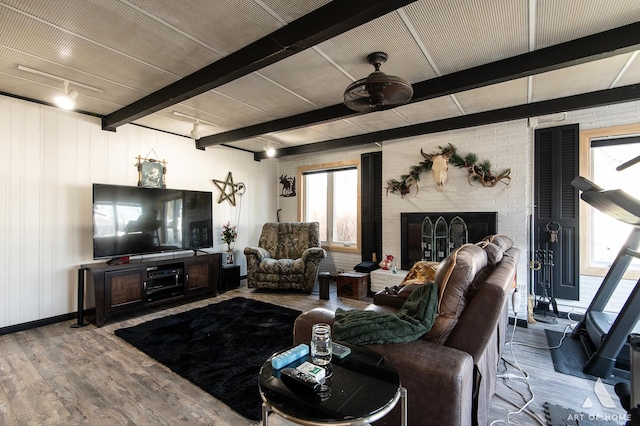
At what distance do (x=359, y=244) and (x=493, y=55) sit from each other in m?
3.62

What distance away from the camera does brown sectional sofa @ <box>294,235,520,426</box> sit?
129 centimetres

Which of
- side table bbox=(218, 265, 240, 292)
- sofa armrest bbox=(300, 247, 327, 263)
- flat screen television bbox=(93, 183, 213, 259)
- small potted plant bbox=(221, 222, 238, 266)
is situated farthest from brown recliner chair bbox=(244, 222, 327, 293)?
flat screen television bbox=(93, 183, 213, 259)

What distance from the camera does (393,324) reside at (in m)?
1.54

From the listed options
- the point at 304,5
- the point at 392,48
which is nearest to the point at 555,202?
the point at 392,48

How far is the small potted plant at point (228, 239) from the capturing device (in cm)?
522

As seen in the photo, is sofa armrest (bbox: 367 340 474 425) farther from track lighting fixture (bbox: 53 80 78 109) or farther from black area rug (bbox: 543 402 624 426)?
track lighting fixture (bbox: 53 80 78 109)

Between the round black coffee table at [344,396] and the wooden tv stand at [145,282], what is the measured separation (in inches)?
120

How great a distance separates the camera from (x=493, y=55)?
91.9 inches

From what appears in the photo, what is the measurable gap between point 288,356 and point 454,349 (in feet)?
2.56

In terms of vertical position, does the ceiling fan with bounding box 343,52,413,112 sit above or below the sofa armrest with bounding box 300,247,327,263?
above

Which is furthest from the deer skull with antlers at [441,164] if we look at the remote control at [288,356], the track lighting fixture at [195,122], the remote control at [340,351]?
the remote control at [288,356]

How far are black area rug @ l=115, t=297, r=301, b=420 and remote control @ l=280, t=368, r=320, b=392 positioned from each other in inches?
35.7

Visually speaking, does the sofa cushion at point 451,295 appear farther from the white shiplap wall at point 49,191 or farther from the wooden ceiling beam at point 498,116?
the white shiplap wall at point 49,191

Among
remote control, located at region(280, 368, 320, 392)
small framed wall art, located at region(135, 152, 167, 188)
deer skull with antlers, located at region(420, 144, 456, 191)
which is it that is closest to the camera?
remote control, located at region(280, 368, 320, 392)
